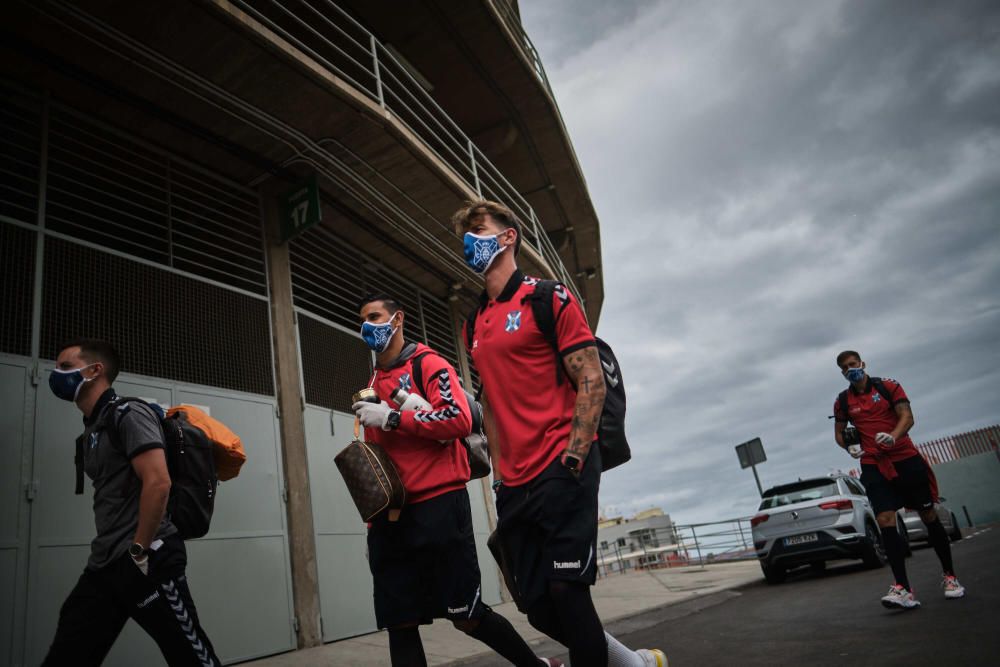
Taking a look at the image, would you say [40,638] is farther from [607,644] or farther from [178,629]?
[607,644]

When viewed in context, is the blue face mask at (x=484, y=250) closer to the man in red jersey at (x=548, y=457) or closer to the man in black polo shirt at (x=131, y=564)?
the man in red jersey at (x=548, y=457)

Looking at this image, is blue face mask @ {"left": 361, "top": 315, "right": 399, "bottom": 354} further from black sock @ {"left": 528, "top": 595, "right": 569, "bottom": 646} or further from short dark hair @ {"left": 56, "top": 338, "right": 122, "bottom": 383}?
black sock @ {"left": 528, "top": 595, "right": 569, "bottom": 646}

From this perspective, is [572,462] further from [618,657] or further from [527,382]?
[618,657]

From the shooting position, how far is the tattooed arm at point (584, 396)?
2.52 metres

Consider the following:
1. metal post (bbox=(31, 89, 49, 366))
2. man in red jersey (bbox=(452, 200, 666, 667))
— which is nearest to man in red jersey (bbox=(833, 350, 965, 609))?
man in red jersey (bbox=(452, 200, 666, 667))

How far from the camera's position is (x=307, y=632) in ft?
23.8

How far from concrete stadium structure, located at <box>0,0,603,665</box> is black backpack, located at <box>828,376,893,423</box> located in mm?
5531

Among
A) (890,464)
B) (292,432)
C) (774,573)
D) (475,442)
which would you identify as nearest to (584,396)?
(475,442)

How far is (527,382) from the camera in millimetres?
2789

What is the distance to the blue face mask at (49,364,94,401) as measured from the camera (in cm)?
356

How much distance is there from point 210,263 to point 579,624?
7.29 m

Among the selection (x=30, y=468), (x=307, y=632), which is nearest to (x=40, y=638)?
(x=30, y=468)

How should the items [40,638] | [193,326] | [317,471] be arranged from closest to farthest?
[40,638], [193,326], [317,471]

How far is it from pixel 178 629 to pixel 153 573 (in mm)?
271
